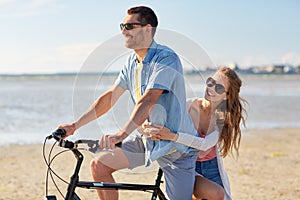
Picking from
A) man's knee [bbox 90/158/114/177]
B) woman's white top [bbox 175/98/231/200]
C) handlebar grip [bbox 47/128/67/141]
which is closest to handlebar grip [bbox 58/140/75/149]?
handlebar grip [bbox 47/128/67/141]

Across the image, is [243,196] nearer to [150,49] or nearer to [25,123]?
[150,49]

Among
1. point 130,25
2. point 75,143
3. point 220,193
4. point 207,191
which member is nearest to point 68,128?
point 75,143

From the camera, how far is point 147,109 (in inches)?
153

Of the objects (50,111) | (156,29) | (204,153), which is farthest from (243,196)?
(50,111)

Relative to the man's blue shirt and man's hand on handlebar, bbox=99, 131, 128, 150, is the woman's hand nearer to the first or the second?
the man's blue shirt

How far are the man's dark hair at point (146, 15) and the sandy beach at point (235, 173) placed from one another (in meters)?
3.99

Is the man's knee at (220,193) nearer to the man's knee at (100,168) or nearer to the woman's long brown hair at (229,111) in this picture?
the woman's long brown hair at (229,111)

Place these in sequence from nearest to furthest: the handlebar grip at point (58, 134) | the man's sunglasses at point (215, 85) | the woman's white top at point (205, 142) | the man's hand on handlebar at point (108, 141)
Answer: the man's hand on handlebar at point (108, 141)
the handlebar grip at point (58, 134)
the woman's white top at point (205, 142)
the man's sunglasses at point (215, 85)

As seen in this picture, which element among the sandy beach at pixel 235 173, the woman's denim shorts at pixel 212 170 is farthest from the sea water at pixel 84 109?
the sandy beach at pixel 235 173

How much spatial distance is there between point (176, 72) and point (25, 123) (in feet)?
46.0

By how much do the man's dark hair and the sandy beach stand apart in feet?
13.1

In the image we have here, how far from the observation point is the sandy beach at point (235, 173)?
7863 mm

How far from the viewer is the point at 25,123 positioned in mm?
17391

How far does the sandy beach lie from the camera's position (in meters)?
7.86
